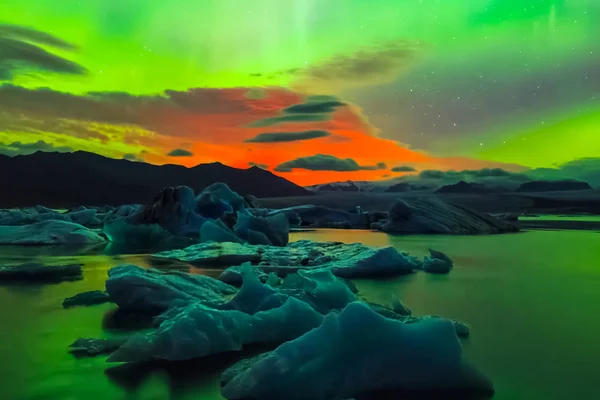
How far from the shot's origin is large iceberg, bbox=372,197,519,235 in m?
17.2

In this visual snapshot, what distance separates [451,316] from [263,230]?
7.89 meters

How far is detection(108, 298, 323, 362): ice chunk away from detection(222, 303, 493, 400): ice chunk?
2.00 feet

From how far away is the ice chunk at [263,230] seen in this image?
38.9ft

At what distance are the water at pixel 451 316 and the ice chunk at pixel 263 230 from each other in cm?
401

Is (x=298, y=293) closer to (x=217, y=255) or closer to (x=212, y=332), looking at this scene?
(x=212, y=332)

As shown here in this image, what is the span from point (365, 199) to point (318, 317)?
42272mm

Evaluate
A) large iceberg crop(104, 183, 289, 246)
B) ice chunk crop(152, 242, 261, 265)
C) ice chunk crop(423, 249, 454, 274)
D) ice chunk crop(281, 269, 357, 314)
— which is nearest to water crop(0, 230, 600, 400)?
ice chunk crop(423, 249, 454, 274)

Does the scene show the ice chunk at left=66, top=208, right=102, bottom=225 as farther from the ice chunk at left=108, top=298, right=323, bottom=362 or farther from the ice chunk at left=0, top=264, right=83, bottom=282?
the ice chunk at left=108, top=298, right=323, bottom=362

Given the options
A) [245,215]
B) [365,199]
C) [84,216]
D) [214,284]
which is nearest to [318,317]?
[214,284]

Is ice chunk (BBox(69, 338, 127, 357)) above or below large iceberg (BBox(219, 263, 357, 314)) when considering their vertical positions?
below

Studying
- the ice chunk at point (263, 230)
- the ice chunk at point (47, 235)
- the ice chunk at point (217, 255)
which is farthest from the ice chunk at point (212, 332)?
the ice chunk at point (47, 235)

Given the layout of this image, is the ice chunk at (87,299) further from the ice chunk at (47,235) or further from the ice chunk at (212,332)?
the ice chunk at (47,235)

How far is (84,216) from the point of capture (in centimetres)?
2219

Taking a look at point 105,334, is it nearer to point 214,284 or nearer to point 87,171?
point 214,284
